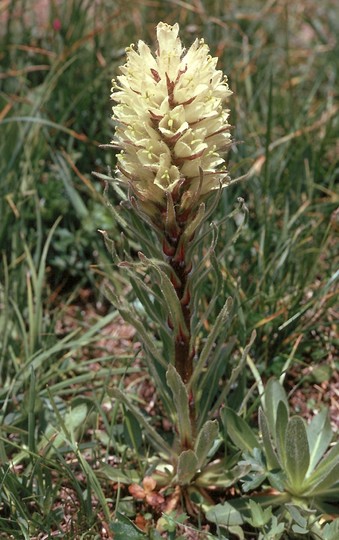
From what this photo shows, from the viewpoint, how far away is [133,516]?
2309 mm

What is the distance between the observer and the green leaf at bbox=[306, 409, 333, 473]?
7.52 ft

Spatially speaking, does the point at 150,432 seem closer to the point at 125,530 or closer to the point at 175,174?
the point at 125,530

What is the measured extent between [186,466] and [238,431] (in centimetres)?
23

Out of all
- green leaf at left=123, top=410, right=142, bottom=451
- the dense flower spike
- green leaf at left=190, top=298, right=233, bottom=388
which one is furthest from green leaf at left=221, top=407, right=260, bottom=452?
the dense flower spike

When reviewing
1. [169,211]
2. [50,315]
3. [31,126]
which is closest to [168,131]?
[169,211]

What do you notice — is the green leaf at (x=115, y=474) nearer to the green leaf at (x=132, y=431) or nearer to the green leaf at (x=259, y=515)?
the green leaf at (x=132, y=431)

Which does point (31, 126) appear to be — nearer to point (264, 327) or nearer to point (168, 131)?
point (264, 327)

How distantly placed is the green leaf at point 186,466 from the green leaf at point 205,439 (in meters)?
0.03

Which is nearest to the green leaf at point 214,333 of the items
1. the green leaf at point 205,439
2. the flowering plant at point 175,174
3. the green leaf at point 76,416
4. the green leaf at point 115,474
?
the flowering plant at point 175,174

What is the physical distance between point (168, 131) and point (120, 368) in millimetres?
1171

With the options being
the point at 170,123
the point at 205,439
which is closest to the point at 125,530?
the point at 205,439

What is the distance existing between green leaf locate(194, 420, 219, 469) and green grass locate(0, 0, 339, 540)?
0.87 feet

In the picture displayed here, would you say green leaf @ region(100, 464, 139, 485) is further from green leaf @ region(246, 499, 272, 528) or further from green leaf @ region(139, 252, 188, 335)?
green leaf @ region(139, 252, 188, 335)

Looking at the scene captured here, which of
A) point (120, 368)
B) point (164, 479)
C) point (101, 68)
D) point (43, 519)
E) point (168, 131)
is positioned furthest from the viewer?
point (101, 68)
